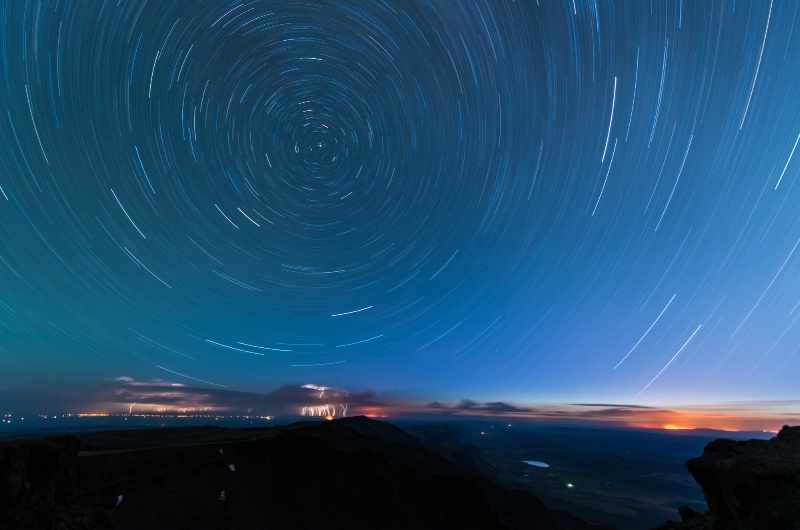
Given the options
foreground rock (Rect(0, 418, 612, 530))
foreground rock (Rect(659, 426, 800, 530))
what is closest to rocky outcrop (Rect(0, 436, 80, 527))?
foreground rock (Rect(0, 418, 612, 530))

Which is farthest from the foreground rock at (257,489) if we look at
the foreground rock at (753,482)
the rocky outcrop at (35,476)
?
the foreground rock at (753,482)

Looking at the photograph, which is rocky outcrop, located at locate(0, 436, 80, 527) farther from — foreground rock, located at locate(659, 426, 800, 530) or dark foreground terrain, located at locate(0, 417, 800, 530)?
foreground rock, located at locate(659, 426, 800, 530)

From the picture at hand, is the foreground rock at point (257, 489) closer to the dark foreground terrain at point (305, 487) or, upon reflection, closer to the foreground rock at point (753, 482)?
the dark foreground terrain at point (305, 487)

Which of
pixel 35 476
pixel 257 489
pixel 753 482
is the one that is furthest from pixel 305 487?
pixel 753 482

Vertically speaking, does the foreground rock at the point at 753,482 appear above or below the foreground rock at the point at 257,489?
above

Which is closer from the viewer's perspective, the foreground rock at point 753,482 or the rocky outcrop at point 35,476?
the foreground rock at point 753,482

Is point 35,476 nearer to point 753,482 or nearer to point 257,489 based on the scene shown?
point 257,489
